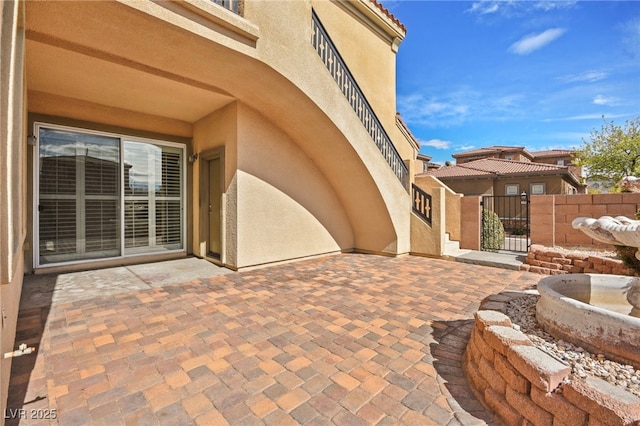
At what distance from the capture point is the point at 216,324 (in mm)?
3082

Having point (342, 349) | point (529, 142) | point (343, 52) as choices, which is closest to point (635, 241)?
point (342, 349)

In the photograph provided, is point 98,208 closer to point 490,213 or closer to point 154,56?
point 154,56

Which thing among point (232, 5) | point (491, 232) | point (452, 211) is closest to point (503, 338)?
point (232, 5)

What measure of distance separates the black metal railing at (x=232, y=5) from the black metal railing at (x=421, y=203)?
5097 millimetres

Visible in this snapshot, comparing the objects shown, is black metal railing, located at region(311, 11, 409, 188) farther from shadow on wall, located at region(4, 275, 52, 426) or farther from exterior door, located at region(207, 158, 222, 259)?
shadow on wall, located at region(4, 275, 52, 426)

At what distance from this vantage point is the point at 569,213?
238 inches

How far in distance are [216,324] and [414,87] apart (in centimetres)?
2325

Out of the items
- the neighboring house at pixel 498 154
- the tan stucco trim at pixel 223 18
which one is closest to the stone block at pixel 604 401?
the tan stucco trim at pixel 223 18

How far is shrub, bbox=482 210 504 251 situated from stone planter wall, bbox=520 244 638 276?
5.12 feet

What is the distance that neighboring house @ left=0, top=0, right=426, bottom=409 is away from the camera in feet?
12.2

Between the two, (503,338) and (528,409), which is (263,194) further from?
(528,409)

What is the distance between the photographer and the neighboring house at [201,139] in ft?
12.2

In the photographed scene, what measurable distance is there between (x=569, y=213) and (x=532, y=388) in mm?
6024

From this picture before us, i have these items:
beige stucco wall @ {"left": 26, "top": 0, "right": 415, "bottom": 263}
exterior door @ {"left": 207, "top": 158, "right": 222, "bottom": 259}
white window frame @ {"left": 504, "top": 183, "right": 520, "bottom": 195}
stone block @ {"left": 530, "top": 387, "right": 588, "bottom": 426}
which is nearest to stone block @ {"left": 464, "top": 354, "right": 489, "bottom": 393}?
stone block @ {"left": 530, "top": 387, "right": 588, "bottom": 426}
